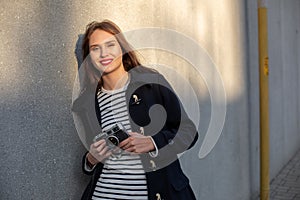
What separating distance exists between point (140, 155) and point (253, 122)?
11.2 feet

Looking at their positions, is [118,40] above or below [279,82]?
above

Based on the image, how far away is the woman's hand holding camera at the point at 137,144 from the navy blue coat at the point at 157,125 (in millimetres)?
38

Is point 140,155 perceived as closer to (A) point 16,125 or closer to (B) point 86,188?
(B) point 86,188

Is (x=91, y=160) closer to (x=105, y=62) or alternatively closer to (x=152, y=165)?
(x=152, y=165)

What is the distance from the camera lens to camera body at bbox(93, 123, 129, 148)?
2.11 meters

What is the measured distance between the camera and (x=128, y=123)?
2.22 m

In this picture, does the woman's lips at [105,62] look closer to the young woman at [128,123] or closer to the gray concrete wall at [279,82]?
the young woman at [128,123]

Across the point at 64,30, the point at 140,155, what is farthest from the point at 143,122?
the point at 64,30

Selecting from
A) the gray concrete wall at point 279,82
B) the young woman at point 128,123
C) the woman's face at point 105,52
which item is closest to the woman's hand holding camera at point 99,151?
the young woman at point 128,123

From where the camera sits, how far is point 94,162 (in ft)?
7.45

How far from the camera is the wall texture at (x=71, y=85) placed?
2068 millimetres

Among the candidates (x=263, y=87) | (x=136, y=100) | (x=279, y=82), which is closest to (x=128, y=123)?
(x=136, y=100)

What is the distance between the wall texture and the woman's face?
210mm

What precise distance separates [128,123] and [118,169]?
0.77ft
